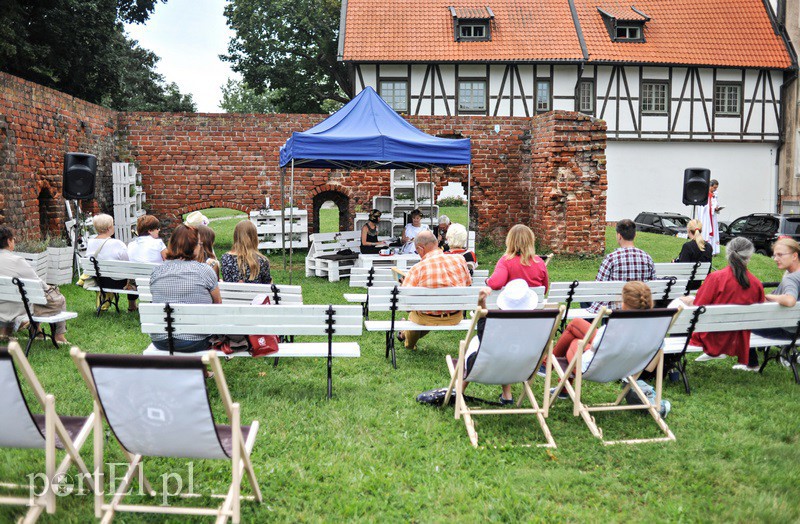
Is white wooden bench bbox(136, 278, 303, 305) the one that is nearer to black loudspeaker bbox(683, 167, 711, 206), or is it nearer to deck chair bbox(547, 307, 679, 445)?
deck chair bbox(547, 307, 679, 445)

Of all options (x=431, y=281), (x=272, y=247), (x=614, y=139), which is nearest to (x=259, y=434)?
(x=431, y=281)

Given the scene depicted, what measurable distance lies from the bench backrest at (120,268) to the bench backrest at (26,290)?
1552 millimetres

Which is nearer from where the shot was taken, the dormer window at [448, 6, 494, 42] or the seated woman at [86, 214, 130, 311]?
the seated woman at [86, 214, 130, 311]

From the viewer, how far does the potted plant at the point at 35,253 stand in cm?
751

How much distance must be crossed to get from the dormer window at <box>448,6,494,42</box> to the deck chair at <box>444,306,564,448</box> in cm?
2043

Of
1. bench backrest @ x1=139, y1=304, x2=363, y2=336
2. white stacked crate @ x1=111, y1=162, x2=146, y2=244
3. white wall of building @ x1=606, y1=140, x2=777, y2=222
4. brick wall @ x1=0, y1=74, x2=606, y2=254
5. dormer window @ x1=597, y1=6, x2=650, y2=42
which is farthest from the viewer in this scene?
white wall of building @ x1=606, y1=140, x2=777, y2=222

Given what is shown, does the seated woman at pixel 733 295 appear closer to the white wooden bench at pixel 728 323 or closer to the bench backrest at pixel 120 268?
the white wooden bench at pixel 728 323

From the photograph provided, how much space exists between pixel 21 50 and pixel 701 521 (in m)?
17.9

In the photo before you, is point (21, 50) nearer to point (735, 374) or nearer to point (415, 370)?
point (415, 370)


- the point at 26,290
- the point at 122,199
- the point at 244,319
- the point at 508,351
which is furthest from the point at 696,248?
the point at 122,199

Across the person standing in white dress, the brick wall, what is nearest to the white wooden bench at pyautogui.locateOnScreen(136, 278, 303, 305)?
the brick wall

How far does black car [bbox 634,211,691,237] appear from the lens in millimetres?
21781

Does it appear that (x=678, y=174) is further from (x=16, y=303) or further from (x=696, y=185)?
(x=16, y=303)

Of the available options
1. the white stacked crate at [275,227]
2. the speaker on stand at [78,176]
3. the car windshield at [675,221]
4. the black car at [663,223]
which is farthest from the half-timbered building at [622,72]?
the speaker on stand at [78,176]
